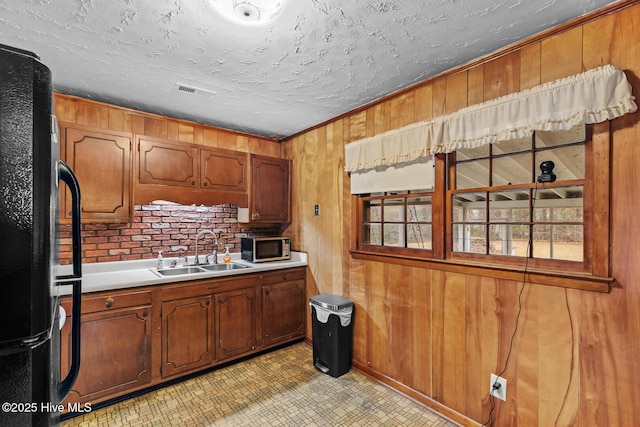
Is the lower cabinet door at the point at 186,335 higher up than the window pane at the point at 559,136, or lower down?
lower down

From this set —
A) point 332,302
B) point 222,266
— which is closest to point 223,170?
point 222,266

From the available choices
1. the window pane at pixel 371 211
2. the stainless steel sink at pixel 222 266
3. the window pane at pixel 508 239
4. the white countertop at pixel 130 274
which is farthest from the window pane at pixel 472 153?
the stainless steel sink at pixel 222 266

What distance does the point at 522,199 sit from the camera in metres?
1.96

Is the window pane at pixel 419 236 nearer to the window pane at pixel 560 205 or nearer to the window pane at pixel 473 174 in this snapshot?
the window pane at pixel 473 174

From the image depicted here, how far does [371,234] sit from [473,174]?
1.08 metres

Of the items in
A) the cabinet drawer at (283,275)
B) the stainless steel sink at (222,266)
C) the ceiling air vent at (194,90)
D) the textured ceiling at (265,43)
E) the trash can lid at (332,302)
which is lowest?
the trash can lid at (332,302)

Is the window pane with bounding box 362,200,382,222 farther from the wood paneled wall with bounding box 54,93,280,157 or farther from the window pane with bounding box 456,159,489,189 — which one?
the wood paneled wall with bounding box 54,93,280,157

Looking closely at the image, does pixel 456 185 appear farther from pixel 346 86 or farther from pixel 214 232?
pixel 214 232

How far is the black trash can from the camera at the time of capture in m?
2.72

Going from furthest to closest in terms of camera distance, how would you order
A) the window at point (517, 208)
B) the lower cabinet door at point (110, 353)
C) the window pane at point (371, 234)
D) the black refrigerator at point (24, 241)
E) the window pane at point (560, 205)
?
the window pane at point (371, 234) < the lower cabinet door at point (110, 353) < the window pane at point (560, 205) < the window at point (517, 208) < the black refrigerator at point (24, 241)

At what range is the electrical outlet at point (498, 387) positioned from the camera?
190 cm

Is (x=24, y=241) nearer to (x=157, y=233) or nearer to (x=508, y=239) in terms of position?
(x=508, y=239)

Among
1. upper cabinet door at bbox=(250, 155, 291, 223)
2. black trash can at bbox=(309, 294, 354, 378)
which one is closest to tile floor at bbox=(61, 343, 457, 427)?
black trash can at bbox=(309, 294, 354, 378)

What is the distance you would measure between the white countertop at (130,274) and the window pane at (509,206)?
2.09 meters
